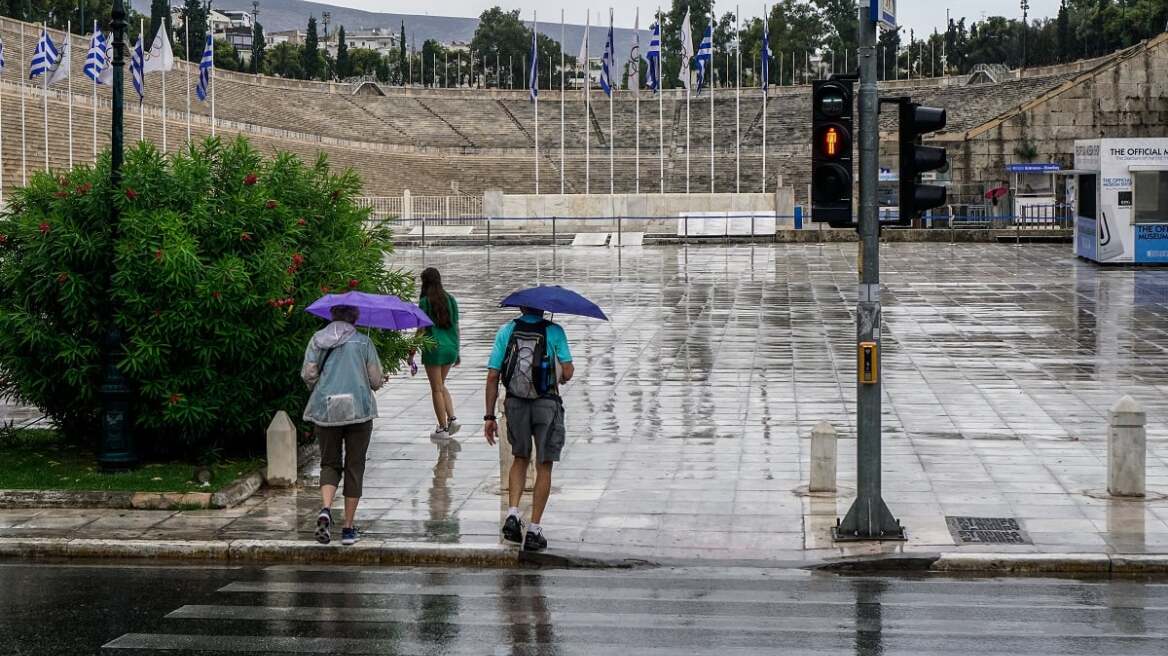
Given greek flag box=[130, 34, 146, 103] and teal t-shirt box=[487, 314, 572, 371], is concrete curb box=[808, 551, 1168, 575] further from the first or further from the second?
greek flag box=[130, 34, 146, 103]

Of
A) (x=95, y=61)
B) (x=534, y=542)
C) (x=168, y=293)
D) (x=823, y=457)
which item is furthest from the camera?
(x=95, y=61)

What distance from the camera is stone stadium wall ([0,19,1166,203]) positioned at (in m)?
65.7

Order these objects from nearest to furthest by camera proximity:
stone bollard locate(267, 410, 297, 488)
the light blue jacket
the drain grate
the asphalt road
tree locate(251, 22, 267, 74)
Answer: the asphalt road < the drain grate < the light blue jacket < stone bollard locate(267, 410, 297, 488) < tree locate(251, 22, 267, 74)

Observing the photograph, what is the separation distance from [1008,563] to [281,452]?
6.39 meters

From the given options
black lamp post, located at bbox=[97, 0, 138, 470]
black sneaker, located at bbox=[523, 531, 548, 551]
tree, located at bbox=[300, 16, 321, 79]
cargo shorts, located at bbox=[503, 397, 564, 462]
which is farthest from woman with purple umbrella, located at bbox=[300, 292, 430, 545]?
Answer: tree, located at bbox=[300, 16, 321, 79]

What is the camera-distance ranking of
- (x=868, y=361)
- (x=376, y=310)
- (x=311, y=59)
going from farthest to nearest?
(x=311, y=59) → (x=376, y=310) → (x=868, y=361)

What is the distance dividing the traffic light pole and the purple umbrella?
362cm

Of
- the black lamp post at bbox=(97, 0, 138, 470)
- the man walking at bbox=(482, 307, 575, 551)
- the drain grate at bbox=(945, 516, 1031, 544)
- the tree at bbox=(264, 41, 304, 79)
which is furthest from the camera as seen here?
the tree at bbox=(264, 41, 304, 79)

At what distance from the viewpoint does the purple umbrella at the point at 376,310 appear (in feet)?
38.3

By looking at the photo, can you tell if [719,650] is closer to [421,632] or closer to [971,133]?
[421,632]

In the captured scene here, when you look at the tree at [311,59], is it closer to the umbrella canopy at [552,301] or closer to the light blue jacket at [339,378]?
the light blue jacket at [339,378]

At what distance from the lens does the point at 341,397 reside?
11344 millimetres

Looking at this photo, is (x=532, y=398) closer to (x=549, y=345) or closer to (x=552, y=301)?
(x=549, y=345)

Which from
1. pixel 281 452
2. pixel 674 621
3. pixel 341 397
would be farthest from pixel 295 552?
pixel 674 621
